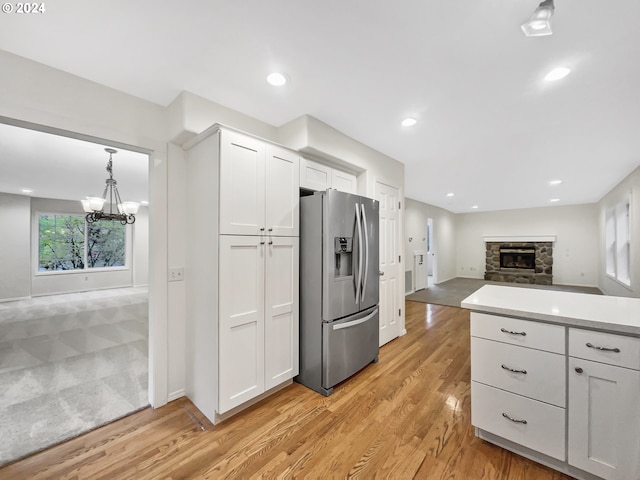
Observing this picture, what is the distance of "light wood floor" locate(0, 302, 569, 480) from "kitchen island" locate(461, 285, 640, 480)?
0.19 meters

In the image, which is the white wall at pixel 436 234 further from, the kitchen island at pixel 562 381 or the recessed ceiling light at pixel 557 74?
the kitchen island at pixel 562 381

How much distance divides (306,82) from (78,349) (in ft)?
13.4

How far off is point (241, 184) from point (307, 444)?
6.20 ft

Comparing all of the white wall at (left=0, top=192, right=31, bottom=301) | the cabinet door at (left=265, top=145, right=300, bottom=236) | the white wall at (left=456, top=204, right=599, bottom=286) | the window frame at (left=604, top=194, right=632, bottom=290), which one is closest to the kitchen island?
the cabinet door at (left=265, top=145, right=300, bottom=236)

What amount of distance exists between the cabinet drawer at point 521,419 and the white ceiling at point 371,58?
2.13 metres

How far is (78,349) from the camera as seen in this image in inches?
125

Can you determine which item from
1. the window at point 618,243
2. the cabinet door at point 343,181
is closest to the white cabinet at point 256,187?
the cabinet door at point 343,181

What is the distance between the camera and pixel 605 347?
4.29 ft

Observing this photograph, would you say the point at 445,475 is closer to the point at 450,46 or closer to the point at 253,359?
the point at 253,359

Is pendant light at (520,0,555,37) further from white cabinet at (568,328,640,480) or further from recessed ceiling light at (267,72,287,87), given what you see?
white cabinet at (568,328,640,480)

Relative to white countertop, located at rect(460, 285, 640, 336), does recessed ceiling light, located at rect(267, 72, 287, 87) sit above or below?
above

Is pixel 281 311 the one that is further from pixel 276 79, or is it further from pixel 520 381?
pixel 276 79

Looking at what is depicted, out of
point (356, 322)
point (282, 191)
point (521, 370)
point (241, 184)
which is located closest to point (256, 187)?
point (241, 184)

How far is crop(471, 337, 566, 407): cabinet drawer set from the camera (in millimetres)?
1425
